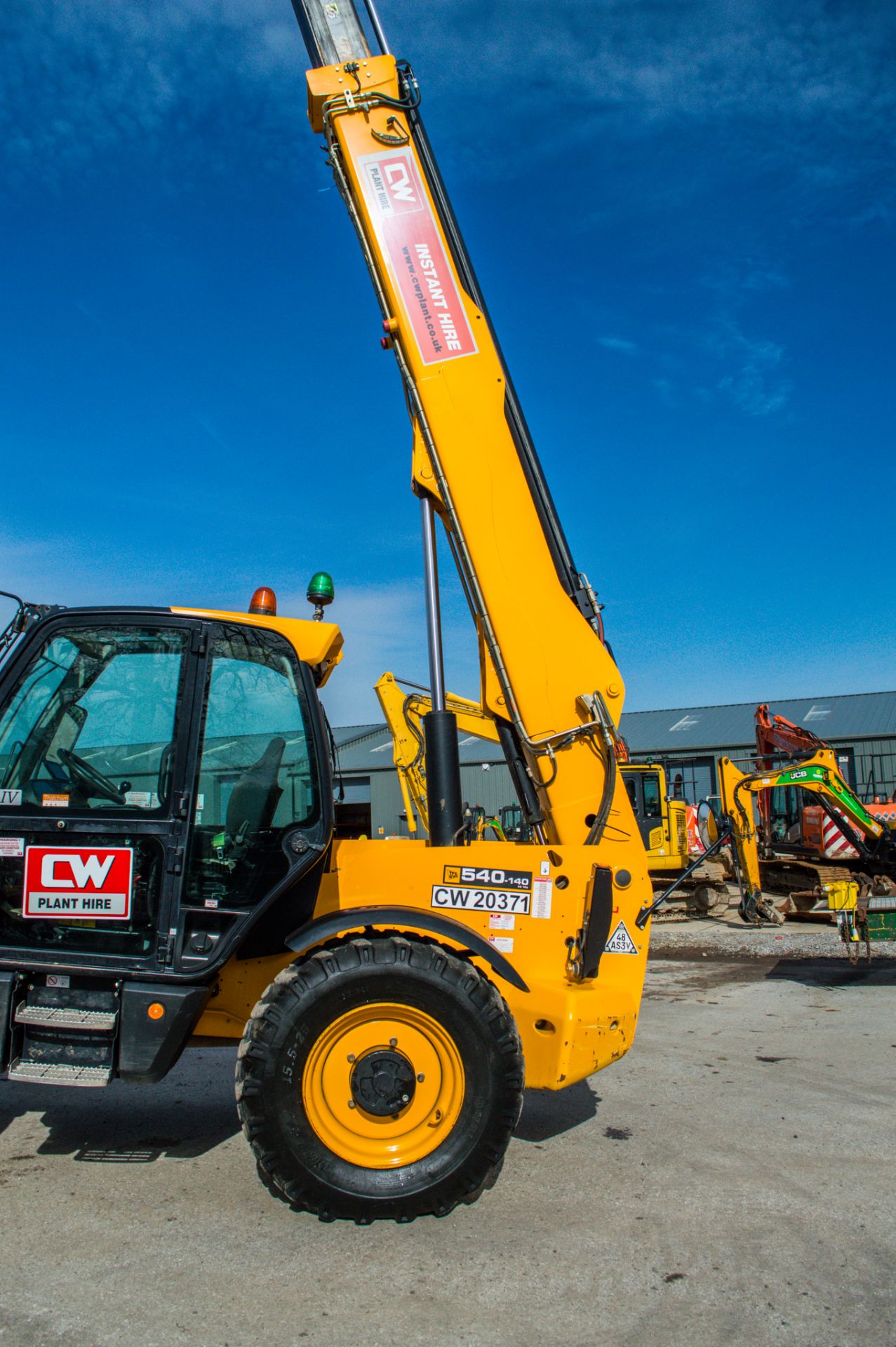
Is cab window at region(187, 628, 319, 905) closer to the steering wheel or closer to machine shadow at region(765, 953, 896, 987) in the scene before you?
the steering wheel

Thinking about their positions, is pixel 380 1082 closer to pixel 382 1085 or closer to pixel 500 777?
pixel 382 1085

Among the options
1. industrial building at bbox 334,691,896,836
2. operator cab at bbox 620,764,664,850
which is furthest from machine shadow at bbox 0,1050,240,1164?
industrial building at bbox 334,691,896,836

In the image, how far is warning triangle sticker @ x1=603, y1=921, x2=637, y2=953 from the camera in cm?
437

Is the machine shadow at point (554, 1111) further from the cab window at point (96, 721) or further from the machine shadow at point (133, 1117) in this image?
the cab window at point (96, 721)

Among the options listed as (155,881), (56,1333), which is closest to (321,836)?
(155,881)

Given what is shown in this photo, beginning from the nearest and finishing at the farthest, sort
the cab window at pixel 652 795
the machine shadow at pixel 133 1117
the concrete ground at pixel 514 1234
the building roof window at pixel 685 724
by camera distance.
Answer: the concrete ground at pixel 514 1234 → the machine shadow at pixel 133 1117 → the cab window at pixel 652 795 → the building roof window at pixel 685 724

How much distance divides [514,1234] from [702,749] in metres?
31.0

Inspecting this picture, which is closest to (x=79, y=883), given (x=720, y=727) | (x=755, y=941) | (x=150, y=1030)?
(x=150, y=1030)

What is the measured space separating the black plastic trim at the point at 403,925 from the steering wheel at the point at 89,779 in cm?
94

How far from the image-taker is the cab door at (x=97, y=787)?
12.6 feet

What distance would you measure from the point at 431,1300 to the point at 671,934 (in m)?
11.1

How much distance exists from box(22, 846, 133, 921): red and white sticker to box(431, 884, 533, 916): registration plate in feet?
4.54

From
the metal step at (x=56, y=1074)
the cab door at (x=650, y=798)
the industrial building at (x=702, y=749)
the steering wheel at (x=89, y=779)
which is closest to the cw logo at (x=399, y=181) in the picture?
the steering wheel at (x=89, y=779)

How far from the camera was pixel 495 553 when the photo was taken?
15.6 ft
